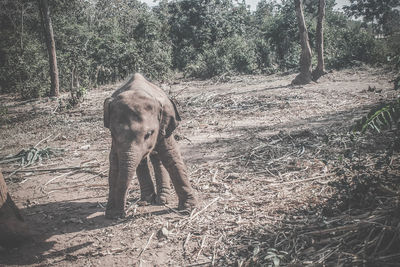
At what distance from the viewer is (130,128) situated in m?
3.13

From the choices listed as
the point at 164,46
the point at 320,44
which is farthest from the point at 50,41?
the point at 320,44

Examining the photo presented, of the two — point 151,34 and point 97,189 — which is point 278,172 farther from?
point 151,34

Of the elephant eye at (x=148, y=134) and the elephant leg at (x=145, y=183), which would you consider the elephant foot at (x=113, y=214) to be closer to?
the elephant leg at (x=145, y=183)

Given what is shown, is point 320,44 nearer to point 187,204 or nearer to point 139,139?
point 187,204

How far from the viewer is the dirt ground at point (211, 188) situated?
3199mm

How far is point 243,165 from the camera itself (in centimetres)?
543

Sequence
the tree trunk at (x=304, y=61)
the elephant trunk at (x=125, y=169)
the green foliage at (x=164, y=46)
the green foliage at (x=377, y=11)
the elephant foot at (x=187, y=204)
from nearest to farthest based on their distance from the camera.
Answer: the elephant trunk at (x=125, y=169), the elephant foot at (x=187, y=204), the tree trunk at (x=304, y=61), the green foliage at (x=164, y=46), the green foliage at (x=377, y=11)

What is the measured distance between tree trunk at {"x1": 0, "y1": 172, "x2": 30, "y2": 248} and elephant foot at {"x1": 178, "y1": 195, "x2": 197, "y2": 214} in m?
1.89

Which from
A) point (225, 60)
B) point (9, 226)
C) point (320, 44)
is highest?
point (320, 44)

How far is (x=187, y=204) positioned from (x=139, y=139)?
1.31 meters

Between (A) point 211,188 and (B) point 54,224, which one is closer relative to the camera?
(B) point 54,224

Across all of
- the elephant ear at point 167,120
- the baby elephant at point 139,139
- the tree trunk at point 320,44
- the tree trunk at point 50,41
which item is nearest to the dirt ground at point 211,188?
the baby elephant at point 139,139

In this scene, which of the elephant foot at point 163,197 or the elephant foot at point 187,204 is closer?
the elephant foot at point 187,204

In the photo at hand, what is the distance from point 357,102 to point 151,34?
664 inches
